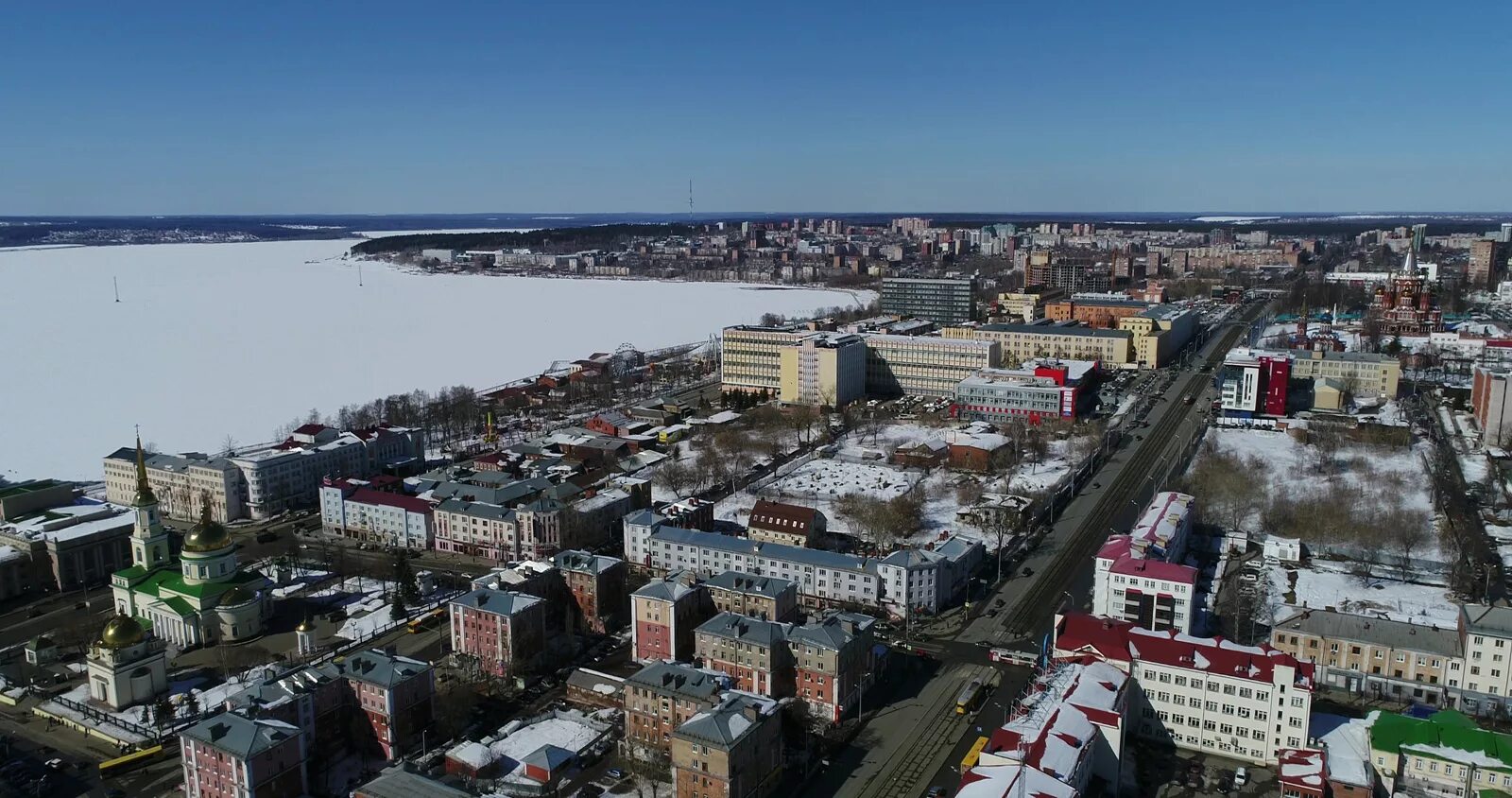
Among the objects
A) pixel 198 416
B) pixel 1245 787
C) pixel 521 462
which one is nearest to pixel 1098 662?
pixel 1245 787

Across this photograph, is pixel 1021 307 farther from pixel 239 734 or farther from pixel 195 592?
pixel 239 734

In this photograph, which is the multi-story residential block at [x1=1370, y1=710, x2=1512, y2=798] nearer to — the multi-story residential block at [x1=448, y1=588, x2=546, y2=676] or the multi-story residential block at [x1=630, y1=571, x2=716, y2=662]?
the multi-story residential block at [x1=630, y1=571, x2=716, y2=662]

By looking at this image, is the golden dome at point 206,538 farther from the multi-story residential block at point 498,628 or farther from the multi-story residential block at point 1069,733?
the multi-story residential block at point 1069,733

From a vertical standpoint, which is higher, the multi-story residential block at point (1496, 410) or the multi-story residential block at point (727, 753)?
the multi-story residential block at point (1496, 410)

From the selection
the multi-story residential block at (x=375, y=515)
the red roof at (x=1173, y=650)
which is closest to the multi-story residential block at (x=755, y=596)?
the red roof at (x=1173, y=650)

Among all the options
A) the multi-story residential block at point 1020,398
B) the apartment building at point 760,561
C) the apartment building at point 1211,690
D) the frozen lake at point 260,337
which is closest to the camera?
the apartment building at point 1211,690

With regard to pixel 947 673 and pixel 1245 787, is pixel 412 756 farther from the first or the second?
pixel 1245 787
